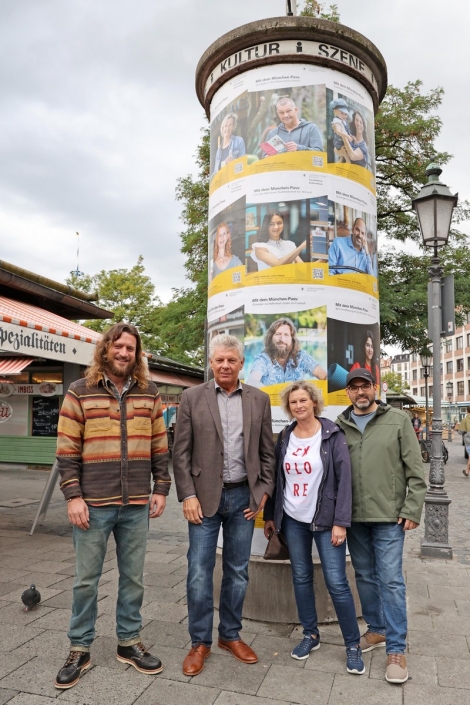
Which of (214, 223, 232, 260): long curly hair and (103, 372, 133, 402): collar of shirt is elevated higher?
(214, 223, 232, 260): long curly hair

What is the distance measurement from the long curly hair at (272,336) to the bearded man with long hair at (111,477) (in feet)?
3.90

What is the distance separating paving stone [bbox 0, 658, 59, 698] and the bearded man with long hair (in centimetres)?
8

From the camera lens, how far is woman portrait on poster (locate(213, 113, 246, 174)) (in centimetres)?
475

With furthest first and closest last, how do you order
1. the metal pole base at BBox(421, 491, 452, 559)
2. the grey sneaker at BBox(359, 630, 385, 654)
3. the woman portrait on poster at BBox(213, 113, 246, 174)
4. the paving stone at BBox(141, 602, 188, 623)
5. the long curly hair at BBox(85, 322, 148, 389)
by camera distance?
the metal pole base at BBox(421, 491, 452, 559)
the woman portrait on poster at BBox(213, 113, 246, 174)
the paving stone at BBox(141, 602, 188, 623)
the grey sneaker at BBox(359, 630, 385, 654)
the long curly hair at BBox(85, 322, 148, 389)

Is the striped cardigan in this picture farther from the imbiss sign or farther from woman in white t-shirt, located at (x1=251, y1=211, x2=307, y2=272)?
the imbiss sign

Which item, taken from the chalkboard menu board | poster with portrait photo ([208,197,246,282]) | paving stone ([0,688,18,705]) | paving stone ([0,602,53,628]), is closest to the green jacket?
poster with portrait photo ([208,197,246,282])

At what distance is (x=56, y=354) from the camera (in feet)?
19.1

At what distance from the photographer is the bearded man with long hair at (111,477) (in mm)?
3264

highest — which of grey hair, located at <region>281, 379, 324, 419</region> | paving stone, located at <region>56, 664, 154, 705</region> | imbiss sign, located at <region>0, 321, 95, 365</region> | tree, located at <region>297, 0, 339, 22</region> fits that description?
tree, located at <region>297, 0, 339, 22</region>

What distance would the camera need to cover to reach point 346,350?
450 centimetres

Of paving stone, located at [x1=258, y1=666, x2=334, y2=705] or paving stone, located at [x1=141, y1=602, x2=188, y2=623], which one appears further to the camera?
paving stone, located at [x1=141, y1=602, x2=188, y2=623]

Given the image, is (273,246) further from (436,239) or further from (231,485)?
(436,239)

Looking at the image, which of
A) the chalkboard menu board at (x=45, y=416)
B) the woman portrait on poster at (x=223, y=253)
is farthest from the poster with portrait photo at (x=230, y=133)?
the chalkboard menu board at (x=45, y=416)

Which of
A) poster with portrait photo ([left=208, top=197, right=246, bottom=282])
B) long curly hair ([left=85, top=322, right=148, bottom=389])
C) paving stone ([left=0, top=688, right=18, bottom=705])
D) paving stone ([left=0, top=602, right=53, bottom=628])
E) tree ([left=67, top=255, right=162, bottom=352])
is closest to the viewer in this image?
paving stone ([left=0, top=688, right=18, bottom=705])
